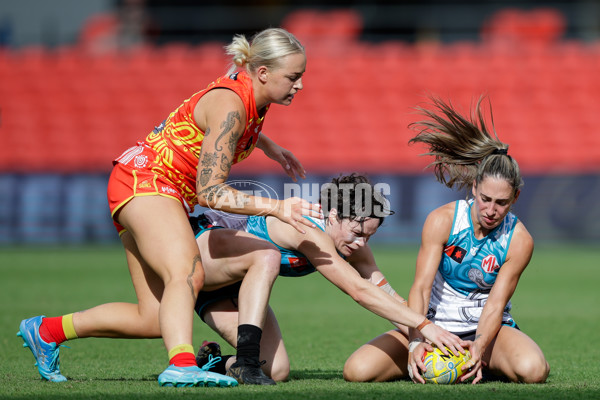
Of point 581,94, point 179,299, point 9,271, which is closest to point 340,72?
point 581,94

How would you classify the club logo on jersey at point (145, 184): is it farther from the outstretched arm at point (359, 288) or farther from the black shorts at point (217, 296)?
the black shorts at point (217, 296)

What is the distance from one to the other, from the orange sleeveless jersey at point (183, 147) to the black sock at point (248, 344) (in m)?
0.83

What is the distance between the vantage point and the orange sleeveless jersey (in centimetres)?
453

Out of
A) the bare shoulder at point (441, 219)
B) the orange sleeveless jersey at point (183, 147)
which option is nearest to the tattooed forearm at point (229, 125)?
the orange sleeveless jersey at point (183, 147)

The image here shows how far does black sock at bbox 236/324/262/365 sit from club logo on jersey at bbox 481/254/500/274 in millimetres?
1379

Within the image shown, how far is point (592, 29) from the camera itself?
65.0 ft

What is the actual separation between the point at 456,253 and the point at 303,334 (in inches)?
93.9

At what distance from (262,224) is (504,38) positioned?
16.1 meters

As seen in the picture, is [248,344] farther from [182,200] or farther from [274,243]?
[182,200]

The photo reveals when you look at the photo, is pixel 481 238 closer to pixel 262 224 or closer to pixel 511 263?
pixel 511 263

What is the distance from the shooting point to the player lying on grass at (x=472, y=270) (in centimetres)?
450

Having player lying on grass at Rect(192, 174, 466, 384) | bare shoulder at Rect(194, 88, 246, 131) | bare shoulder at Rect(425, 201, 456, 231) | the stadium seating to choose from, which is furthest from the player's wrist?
the stadium seating

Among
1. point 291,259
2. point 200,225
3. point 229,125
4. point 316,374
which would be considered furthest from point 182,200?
point 316,374

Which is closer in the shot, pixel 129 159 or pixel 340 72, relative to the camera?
pixel 129 159
